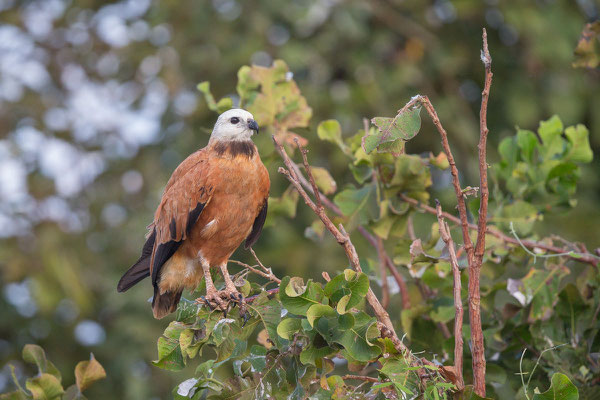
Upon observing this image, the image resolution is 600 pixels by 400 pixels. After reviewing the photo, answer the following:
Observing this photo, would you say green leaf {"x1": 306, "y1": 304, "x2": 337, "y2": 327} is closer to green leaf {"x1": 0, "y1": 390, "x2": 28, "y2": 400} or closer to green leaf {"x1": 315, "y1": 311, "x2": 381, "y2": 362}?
green leaf {"x1": 315, "y1": 311, "x2": 381, "y2": 362}

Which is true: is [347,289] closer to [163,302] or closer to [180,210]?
[180,210]

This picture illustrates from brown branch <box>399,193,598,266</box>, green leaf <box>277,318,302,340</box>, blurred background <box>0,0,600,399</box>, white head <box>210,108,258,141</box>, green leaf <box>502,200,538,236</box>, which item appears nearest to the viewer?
green leaf <box>277,318,302,340</box>

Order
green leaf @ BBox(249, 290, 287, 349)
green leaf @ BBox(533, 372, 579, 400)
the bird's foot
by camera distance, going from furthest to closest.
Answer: the bird's foot → green leaf @ BBox(249, 290, 287, 349) → green leaf @ BBox(533, 372, 579, 400)

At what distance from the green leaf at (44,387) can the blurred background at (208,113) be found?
4.21 metres

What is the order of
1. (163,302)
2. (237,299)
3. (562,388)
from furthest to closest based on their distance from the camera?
(163,302), (237,299), (562,388)

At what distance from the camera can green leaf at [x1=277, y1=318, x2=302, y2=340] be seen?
2330mm

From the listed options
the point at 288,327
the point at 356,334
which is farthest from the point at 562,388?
the point at 288,327

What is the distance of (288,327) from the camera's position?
2.35 meters

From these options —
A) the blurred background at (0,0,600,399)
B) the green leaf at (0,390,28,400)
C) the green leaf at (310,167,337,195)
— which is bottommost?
the blurred background at (0,0,600,399)

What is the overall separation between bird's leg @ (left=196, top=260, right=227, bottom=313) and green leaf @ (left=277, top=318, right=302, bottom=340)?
0.35 m

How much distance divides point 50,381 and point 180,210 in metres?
1.05

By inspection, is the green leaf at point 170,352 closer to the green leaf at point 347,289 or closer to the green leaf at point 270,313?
the green leaf at point 270,313

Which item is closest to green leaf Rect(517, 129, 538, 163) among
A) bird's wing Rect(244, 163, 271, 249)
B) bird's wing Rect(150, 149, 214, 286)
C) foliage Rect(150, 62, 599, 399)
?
foliage Rect(150, 62, 599, 399)

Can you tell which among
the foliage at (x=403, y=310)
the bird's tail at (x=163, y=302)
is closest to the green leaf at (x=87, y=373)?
the foliage at (x=403, y=310)
